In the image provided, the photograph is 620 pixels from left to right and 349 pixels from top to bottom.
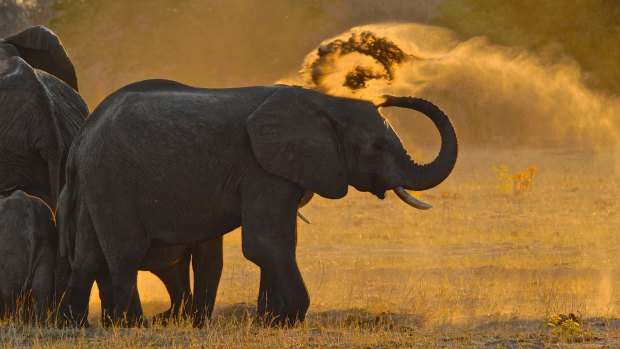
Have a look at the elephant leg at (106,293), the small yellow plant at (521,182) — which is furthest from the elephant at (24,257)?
the small yellow plant at (521,182)

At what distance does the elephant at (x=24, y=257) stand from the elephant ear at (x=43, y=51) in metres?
3.27

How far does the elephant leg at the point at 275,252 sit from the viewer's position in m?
11.9

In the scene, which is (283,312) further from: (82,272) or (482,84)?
(482,84)

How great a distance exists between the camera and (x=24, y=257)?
1288 centimetres

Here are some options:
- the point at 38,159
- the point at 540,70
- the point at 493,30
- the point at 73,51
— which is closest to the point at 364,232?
the point at 38,159

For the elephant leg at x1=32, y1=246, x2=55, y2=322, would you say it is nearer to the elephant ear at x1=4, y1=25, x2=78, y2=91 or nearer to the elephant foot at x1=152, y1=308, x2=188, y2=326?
the elephant foot at x1=152, y1=308, x2=188, y2=326

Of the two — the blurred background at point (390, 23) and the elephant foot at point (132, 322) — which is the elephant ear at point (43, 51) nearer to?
the elephant foot at point (132, 322)

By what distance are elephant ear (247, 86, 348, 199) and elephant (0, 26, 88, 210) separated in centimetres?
262

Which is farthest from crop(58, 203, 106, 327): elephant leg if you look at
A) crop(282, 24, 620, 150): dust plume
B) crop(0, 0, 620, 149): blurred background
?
crop(0, 0, 620, 149): blurred background

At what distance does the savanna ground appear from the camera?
11.2 meters

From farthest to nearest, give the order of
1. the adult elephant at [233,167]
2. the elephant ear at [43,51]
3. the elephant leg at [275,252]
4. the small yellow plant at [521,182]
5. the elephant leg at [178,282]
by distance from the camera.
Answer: the small yellow plant at [521,182]
the elephant ear at [43,51]
the elephant leg at [178,282]
the adult elephant at [233,167]
the elephant leg at [275,252]

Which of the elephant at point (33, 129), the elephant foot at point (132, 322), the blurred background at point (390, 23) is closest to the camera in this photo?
the elephant foot at point (132, 322)

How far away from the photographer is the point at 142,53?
3061 inches

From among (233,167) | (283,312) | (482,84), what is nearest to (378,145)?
(233,167)
